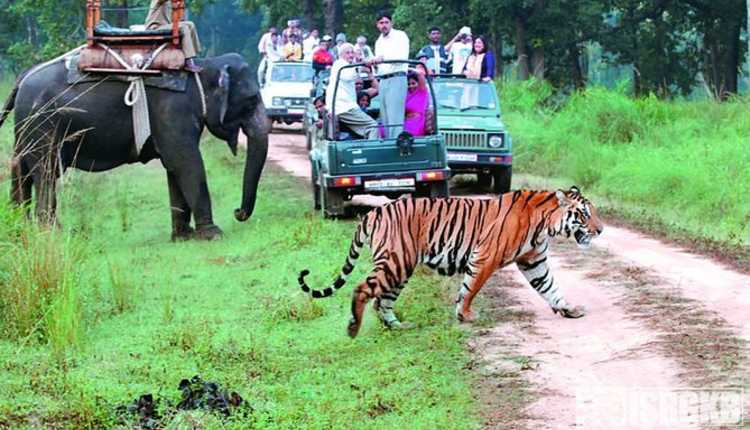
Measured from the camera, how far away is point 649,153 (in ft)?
73.4

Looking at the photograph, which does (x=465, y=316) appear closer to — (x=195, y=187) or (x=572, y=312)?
(x=572, y=312)

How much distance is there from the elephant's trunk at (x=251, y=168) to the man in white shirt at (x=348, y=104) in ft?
3.40

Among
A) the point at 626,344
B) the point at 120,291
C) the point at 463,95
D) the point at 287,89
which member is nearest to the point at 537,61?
the point at 287,89

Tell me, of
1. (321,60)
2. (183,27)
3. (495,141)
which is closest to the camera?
(183,27)

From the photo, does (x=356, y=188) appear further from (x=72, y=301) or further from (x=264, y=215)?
(x=72, y=301)

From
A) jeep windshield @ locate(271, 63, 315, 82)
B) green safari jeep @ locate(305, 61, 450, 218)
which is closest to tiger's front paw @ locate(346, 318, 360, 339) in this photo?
green safari jeep @ locate(305, 61, 450, 218)

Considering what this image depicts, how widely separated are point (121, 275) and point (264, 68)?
70.4 ft

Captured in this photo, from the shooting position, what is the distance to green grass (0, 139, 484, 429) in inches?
348

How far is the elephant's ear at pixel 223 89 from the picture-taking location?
1786 cm

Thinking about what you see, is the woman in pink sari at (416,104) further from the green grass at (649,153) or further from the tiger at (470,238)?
the tiger at (470,238)

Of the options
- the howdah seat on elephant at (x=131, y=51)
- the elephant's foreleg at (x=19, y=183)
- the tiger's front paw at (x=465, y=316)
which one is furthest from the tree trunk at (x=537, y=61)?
the tiger's front paw at (x=465, y=316)

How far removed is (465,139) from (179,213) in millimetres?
4584

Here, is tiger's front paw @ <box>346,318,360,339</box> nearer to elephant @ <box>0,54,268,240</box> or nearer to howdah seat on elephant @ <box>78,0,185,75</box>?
elephant @ <box>0,54,268,240</box>

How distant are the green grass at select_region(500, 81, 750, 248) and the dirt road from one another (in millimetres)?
3077
